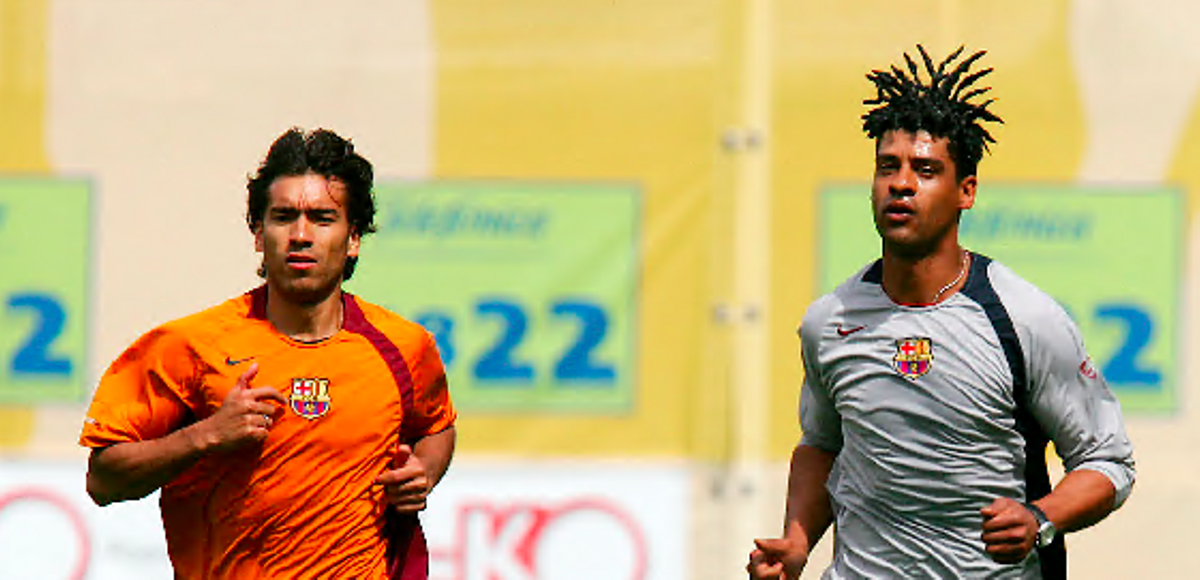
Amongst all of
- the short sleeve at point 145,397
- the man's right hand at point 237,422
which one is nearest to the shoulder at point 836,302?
the man's right hand at point 237,422

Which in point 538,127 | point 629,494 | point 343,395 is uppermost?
point 538,127

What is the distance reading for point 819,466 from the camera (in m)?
4.53

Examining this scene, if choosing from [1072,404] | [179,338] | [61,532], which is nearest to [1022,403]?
[1072,404]

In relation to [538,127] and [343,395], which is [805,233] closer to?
[538,127]

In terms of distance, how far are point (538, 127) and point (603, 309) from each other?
585mm

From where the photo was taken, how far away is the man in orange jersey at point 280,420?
4.18 metres

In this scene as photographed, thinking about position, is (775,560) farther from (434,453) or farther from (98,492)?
(98,492)

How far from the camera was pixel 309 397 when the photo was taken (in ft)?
13.8

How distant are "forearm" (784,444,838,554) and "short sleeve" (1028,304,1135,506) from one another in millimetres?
551

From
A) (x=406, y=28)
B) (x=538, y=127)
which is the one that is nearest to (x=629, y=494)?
(x=538, y=127)

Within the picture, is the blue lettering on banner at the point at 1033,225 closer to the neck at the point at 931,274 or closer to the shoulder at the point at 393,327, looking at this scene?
the neck at the point at 931,274

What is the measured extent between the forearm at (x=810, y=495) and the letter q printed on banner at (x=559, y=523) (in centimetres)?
157

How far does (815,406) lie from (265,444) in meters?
1.22

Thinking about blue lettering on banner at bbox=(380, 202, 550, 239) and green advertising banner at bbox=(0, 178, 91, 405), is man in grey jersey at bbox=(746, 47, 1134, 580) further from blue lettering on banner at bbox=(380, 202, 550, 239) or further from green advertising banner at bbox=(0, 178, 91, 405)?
green advertising banner at bbox=(0, 178, 91, 405)
